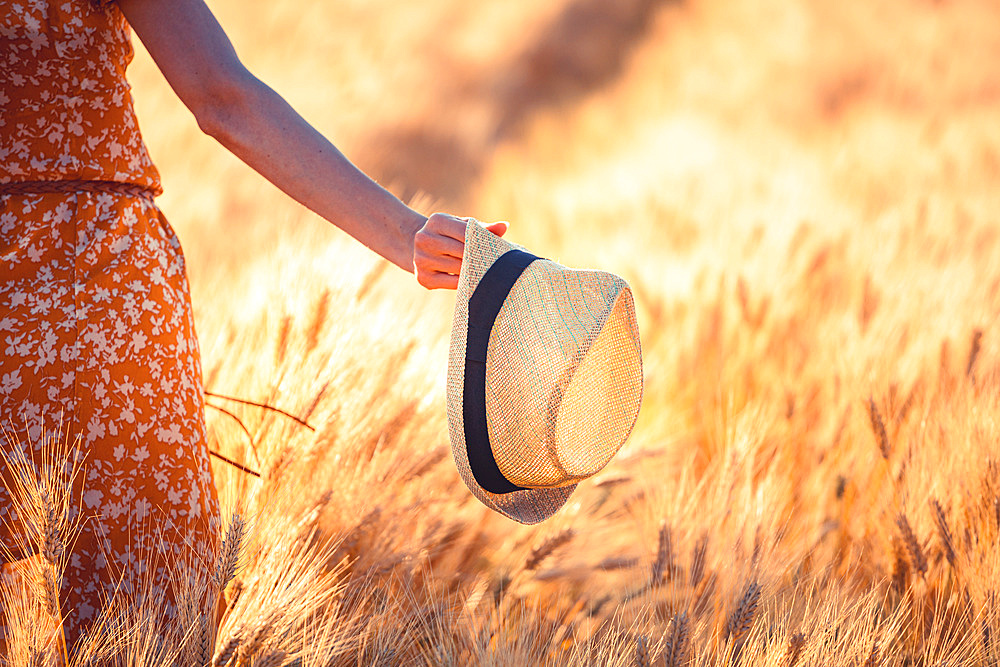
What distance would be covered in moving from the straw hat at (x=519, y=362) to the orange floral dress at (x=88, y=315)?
1.07 ft

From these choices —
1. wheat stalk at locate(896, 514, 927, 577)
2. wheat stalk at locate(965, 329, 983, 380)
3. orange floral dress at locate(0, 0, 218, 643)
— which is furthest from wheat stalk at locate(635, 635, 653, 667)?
wheat stalk at locate(965, 329, 983, 380)

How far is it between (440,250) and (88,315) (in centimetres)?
36

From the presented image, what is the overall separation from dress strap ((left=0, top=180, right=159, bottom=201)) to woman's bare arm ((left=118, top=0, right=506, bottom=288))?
0.13 meters

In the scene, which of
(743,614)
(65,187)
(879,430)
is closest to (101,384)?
(65,187)

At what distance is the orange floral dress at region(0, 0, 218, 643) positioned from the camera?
74 cm

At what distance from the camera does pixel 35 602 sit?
668 mm

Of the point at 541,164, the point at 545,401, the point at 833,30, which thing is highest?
the point at 833,30

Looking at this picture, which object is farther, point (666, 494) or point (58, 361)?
point (666, 494)

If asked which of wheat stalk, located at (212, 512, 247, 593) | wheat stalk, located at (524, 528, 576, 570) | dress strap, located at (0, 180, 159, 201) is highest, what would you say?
dress strap, located at (0, 180, 159, 201)

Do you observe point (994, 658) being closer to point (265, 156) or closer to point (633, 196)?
point (265, 156)

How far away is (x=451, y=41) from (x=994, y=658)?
280 inches

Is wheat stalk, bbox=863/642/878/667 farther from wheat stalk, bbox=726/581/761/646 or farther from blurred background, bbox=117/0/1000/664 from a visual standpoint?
wheat stalk, bbox=726/581/761/646

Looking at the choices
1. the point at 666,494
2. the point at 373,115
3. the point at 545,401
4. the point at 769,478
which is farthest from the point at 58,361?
the point at 373,115

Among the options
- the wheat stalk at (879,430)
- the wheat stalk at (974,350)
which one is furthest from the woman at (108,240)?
the wheat stalk at (974,350)
